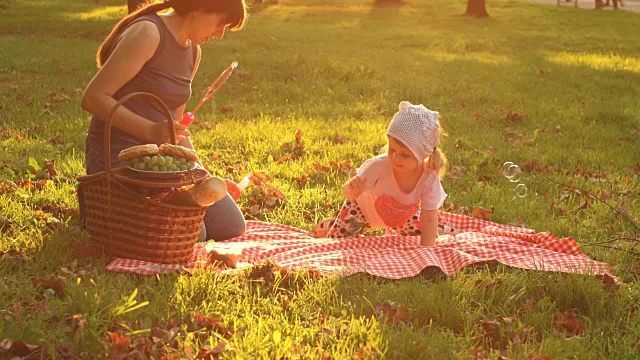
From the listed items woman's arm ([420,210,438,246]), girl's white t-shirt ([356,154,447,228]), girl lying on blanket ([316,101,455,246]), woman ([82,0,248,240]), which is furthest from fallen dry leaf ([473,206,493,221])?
woman ([82,0,248,240])

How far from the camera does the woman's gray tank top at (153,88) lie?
5359mm

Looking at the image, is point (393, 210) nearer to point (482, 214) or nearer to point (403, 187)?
Result: point (403, 187)

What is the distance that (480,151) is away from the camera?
893 centimetres

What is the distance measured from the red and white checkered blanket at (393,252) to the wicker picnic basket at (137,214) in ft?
0.32

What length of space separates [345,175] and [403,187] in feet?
5.76

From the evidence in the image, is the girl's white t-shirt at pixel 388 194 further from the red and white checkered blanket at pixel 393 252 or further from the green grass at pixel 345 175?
the green grass at pixel 345 175

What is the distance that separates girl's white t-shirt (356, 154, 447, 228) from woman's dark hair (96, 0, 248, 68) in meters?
1.48

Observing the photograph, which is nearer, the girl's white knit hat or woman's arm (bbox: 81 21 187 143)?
woman's arm (bbox: 81 21 187 143)

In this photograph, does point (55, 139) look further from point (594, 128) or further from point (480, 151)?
point (594, 128)

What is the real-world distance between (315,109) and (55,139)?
3.79m

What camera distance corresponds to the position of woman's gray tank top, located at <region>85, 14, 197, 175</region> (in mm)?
5359

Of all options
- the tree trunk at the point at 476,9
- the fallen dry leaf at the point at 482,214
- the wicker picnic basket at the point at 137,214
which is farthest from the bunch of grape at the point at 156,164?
the tree trunk at the point at 476,9

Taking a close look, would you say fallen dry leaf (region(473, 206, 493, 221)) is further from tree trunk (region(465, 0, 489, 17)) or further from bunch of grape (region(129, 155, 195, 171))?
tree trunk (region(465, 0, 489, 17))

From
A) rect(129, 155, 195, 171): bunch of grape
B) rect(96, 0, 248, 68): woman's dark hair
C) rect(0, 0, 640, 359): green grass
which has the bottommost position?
rect(0, 0, 640, 359): green grass
